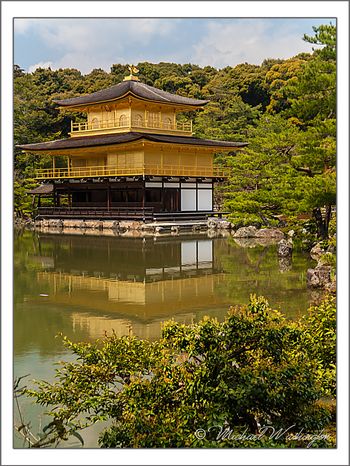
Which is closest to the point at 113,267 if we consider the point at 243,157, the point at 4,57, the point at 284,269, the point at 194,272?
the point at 194,272

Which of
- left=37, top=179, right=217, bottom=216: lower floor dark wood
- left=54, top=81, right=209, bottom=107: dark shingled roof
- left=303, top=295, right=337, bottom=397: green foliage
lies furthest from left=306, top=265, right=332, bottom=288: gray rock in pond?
left=54, top=81, right=209, bottom=107: dark shingled roof

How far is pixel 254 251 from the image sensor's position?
1590 centimetres

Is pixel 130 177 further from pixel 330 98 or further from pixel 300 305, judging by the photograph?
pixel 330 98

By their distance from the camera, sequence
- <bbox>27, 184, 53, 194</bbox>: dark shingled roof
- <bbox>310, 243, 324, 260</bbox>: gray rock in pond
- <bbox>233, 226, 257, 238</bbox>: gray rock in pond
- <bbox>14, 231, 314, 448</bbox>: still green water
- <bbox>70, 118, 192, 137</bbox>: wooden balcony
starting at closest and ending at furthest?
1. <bbox>14, 231, 314, 448</bbox>: still green water
2. <bbox>310, 243, 324, 260</bbox>: gray rock in pond
3. <bbox>233, 226, 257, 238</bbox>: gray rock in pond
4. <bbox>70, 118, 192, 137</bbox>: wooden balcony
5. <bbox>27, 184, 53, 194</bbox>: dark shingled roof

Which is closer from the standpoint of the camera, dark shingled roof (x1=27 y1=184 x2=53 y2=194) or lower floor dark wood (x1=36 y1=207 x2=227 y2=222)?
lower floor dark wood (x1=36 y1=207 x2=227 y2=222)

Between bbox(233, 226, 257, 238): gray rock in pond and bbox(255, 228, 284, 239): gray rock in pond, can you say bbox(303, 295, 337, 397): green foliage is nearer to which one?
bbox(255, 228, 284, 239): gray rock in pond

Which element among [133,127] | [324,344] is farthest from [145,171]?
[324,344]

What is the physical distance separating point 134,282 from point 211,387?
7.82 m

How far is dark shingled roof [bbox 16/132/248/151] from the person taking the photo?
2362cm

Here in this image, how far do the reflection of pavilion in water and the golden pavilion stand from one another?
232 inches

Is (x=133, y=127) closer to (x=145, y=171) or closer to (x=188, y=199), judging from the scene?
(x=145, y=171)

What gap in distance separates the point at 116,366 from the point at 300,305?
5079 mm

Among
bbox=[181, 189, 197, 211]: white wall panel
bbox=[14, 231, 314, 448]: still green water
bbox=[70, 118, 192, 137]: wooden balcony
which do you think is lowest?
bbox=[14, 231, 314, 448]: still green water

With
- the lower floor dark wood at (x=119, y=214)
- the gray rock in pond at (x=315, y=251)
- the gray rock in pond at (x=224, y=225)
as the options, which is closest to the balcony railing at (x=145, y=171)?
the lower floor dark wood at (x=119, y=214)
